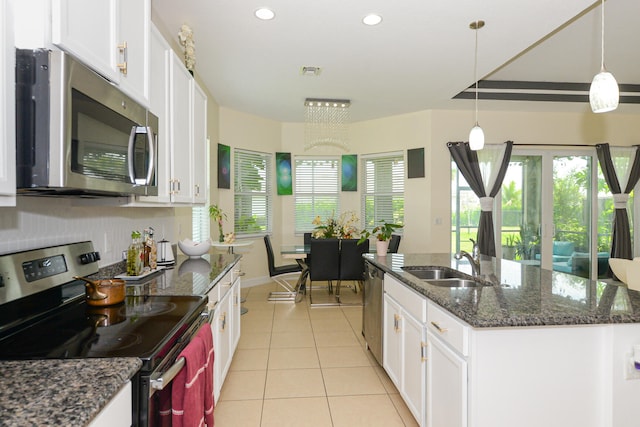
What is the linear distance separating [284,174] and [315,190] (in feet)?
2.12

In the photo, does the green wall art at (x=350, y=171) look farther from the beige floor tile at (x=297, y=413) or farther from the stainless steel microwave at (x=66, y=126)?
the stainless steel microwave at (x=66, y=126)

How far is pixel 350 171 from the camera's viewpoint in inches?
256

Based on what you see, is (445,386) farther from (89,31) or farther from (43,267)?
(89,31)

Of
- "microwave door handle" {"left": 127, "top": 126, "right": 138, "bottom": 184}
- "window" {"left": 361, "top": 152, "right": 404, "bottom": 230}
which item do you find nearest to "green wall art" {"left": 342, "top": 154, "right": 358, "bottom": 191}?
"window" {"left": 361, "top": 152, "right": 404, "bottom": 230}

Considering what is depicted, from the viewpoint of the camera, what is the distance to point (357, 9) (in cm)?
280

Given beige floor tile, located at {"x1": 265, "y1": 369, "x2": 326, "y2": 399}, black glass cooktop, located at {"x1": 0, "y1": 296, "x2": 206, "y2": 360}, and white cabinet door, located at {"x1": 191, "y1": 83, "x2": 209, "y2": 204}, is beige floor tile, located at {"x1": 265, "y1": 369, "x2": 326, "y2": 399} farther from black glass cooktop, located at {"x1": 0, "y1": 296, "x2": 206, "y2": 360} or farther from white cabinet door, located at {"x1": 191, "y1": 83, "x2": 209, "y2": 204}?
white cabinet door, located at {"x1": 191, "y1": 83, "x2": 209, "y2": 204}

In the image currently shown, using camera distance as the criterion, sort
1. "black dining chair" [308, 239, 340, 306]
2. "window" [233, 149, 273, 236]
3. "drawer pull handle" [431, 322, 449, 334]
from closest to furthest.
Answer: "drawer pull handle" [431, 322, 449, 334], "black dining chair" [308, 239, 340, 306], "window" [233, 149, 273, 236]

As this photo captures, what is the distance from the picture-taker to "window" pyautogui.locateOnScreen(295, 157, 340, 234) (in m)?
6.59

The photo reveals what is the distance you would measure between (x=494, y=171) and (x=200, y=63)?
4.46 m

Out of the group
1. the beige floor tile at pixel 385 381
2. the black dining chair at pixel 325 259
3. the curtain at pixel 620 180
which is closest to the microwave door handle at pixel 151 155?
the beige floor tile at pixel 385 381

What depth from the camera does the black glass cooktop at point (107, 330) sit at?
3.48 ft

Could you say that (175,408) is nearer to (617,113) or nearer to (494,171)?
(494,171)

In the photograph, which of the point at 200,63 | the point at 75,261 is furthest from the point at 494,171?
the point at 75,261

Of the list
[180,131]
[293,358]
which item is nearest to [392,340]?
[293,358]
